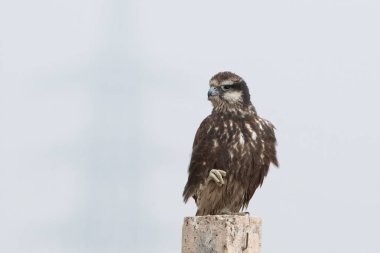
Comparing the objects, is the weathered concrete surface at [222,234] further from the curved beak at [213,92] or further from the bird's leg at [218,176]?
the curved beak at [213,92]

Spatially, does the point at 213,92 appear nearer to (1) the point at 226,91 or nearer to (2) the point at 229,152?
(1) the point at 226,91

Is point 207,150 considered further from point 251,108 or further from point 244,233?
point 244,233

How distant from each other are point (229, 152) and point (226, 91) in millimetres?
976

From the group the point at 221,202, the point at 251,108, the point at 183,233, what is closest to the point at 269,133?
the point at 251,108

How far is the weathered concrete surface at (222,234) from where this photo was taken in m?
6.74

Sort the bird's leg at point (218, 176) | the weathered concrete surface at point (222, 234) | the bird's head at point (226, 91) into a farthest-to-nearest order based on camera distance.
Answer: the bird's head at point (226, 91) < the bird's leg at point (218, 176) < the weathered concrete surface at point (222, 234)

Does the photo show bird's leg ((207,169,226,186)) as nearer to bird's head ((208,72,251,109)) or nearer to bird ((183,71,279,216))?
bird ((183,71,279,216))

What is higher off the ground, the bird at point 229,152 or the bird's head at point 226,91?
the bird's head at point 226,91

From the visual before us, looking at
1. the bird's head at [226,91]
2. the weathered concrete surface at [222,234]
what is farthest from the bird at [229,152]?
the weathered concrete surface at [222,234]

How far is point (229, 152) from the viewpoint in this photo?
8.68m

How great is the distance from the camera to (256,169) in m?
8.88

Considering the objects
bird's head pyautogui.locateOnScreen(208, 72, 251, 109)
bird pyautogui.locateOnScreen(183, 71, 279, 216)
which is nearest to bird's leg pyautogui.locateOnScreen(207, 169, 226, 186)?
bird pyautogui.locateOnScreen(183, 71, 279, 216)

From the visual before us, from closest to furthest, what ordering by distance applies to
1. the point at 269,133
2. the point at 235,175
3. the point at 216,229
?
the point at 216,229, the point at 235,175, the point at 269,133

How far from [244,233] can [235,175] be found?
177 centimetres
